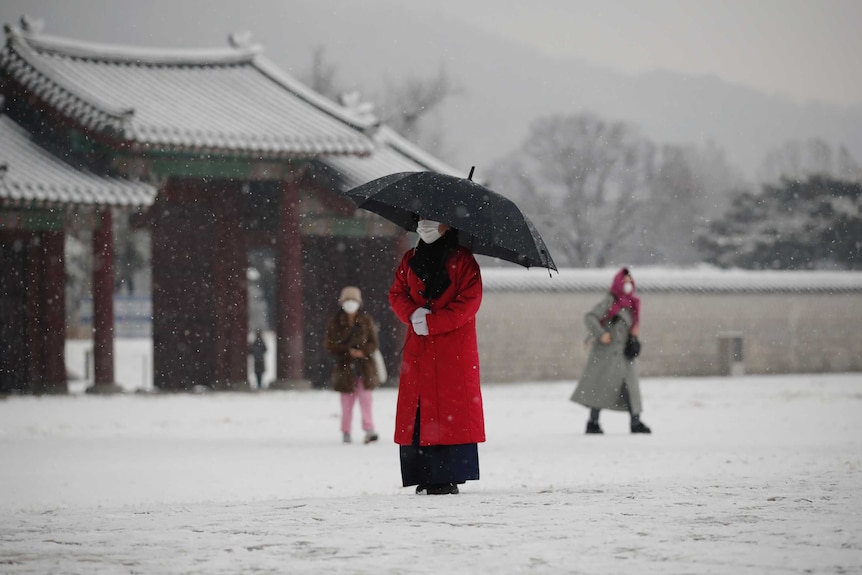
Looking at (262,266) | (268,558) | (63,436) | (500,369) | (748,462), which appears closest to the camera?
(268,558)

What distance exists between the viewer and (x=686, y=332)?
2812 cm

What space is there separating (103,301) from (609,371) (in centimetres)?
999

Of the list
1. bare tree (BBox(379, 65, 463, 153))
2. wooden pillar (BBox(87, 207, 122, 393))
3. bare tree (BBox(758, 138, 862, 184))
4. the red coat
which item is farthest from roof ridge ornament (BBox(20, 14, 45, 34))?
bare tree (BBox(758, 138, 862, 184))

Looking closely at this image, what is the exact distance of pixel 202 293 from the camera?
21.4 m

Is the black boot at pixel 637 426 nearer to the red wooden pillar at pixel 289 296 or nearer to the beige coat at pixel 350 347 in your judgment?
the beige coat at pixel 350 347

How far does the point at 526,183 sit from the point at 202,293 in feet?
141

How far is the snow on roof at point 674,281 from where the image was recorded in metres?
26.0

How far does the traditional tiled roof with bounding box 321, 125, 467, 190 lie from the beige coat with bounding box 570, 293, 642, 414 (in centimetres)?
834

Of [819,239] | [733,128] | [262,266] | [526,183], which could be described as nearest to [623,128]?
[526,183]

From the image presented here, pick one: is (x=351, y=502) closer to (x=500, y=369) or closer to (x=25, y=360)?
(x=25, y=360)

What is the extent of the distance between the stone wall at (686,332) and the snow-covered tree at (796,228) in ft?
44.4

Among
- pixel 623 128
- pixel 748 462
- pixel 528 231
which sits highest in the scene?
pixel 623 128

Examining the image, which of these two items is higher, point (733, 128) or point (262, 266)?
point (733, 128)

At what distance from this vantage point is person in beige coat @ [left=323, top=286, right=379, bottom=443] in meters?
12.1
